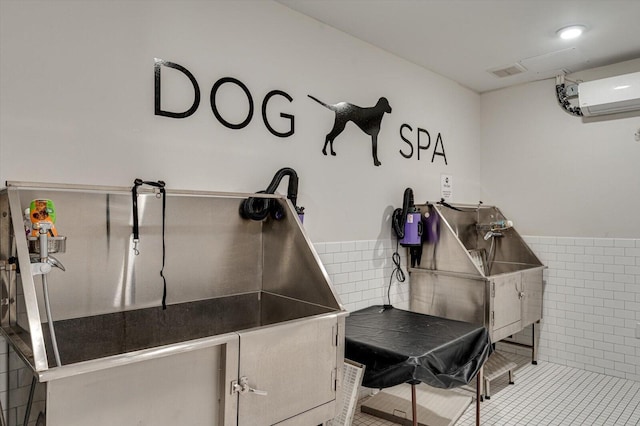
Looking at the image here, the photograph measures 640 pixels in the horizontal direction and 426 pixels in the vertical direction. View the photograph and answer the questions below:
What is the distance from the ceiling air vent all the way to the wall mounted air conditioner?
1.87ft

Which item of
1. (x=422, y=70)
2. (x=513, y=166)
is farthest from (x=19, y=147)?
(x=513, y=166)

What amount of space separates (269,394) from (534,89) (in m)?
4.30

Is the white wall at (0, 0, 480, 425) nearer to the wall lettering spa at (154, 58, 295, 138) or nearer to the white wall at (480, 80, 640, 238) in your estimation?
the wall lettering spa at (154, 58, 295, 138)

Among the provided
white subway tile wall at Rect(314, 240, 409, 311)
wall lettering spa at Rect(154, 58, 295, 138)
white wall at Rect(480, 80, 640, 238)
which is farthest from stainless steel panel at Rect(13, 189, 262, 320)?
white wall at Rect(480, 80, 640, 238)

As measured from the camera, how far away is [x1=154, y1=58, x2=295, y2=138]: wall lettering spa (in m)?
2.29

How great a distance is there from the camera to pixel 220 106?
256 cm

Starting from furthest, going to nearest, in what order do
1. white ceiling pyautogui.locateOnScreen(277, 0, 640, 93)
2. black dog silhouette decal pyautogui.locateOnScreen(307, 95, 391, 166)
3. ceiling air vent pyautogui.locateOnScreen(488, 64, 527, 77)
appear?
ceiling air vent pyautogui.locateOnScreen(488, 64, 527, 77) → black dog silhouette decal pyautogui.locateOnScreen(307, 95, 391, 166) → white ceiling pyautogui.locateOnScreen(277, 0, 640, 93)

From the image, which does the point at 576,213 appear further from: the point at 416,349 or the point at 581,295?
the point at 416,349

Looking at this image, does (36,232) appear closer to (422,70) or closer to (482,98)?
(422,70)

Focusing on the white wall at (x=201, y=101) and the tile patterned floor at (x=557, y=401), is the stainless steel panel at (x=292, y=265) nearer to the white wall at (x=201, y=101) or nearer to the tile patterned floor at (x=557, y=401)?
the white wall at (x=201, y=101)

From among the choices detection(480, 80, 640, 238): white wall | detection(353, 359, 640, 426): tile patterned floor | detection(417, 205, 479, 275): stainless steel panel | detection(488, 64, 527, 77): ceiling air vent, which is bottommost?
detection(353, 359, 640, 426): tile patterned floor

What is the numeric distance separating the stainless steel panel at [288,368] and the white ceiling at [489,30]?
2229 millimetres

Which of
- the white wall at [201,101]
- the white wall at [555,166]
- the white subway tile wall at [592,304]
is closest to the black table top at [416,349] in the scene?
the white wall at [201,101]

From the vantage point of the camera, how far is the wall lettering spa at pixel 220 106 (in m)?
2.29
